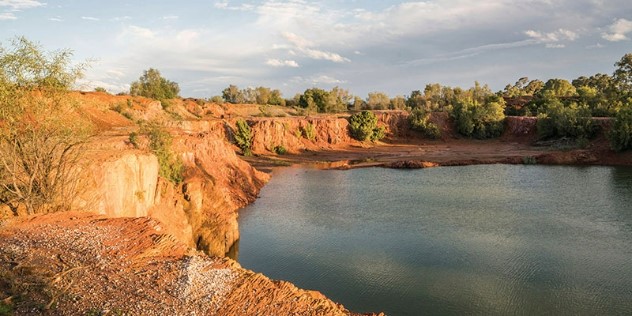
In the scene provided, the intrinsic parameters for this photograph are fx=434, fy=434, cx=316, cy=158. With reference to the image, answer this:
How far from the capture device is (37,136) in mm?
13859

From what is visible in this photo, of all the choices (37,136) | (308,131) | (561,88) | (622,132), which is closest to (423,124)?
(308,131)

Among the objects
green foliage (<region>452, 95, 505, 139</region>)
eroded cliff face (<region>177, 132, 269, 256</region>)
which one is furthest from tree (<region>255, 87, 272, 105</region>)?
eroded cliff face (<region>177, 132, 269, 256</region>)

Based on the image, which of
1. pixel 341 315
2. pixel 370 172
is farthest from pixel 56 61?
pixel 370 172

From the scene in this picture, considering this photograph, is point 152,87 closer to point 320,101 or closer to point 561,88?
point 320,101

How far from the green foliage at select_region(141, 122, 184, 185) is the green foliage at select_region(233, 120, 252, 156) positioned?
95.8 feet

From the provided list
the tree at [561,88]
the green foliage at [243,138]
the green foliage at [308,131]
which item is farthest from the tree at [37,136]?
the tree at [561,88]

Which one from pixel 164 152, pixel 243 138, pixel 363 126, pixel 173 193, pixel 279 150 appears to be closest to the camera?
pixel 173 193

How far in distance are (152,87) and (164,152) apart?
45.7 m

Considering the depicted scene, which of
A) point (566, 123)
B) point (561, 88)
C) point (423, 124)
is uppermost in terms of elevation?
point (561, 88)

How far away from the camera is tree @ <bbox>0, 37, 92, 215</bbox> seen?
13.3 meters

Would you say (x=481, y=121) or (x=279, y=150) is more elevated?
(x=481, y=121)

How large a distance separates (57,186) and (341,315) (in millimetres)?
10516

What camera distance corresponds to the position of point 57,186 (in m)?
14.3

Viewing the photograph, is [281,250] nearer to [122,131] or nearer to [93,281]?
[93,281]
